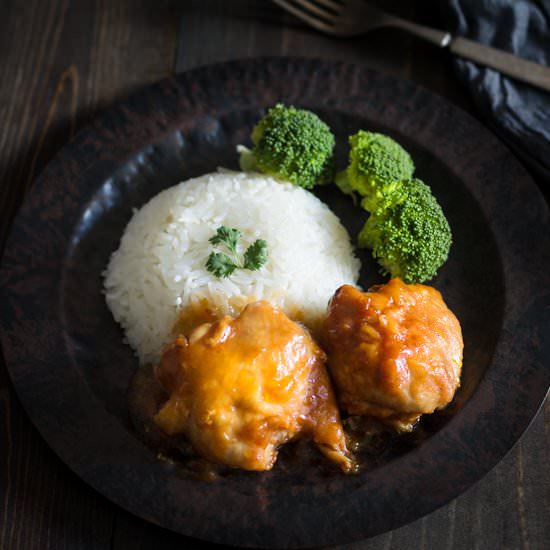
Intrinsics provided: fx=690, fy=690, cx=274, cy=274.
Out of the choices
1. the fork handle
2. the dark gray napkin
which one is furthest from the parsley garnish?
the fork handle

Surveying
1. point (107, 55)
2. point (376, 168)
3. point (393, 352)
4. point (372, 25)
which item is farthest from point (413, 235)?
point (107, 55)

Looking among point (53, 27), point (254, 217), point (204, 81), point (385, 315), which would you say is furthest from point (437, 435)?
point (53, 27)

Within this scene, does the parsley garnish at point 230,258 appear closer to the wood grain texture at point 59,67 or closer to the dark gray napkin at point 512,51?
the wood grain texture at point 59,67

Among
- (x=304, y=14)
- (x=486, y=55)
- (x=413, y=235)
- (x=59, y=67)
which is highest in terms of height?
(x=486, y=55)

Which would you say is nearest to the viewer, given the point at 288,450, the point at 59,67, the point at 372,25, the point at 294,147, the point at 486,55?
the point at 288,450

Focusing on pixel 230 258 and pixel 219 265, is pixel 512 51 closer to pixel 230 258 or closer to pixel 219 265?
pixel 230 258

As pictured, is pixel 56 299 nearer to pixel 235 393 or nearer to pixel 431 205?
pixel 235 393

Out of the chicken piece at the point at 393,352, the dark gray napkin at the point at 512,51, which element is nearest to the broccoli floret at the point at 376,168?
the chicken piece at the point at 393,352

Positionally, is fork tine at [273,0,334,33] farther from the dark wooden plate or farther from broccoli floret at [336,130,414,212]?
broccoli floret at [336,130,414,212]
